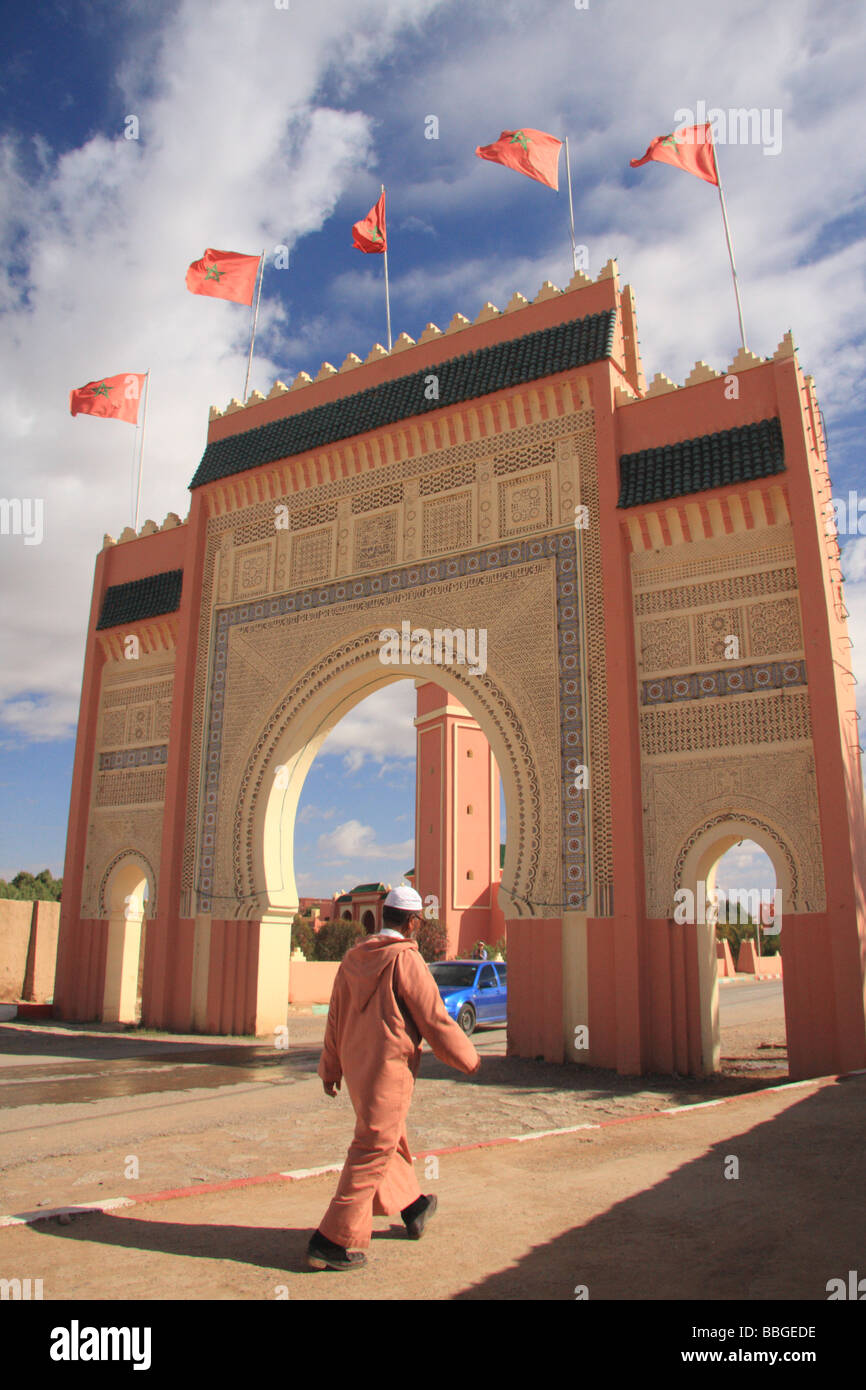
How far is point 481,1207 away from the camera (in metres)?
3.92

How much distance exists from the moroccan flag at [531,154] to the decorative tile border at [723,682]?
649 centimetres

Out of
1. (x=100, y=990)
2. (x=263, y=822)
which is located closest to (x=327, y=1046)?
(x=263, y=822)

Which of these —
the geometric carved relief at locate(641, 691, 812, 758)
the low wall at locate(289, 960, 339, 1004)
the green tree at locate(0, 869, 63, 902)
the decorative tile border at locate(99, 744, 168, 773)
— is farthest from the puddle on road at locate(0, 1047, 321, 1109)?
the green tree at locate(0, 869, 63, 902)

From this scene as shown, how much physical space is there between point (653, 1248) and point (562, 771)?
7.26 metres

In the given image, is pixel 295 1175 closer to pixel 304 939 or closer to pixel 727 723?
pixel 727 723

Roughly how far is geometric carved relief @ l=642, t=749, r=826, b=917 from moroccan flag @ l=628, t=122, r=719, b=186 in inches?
270

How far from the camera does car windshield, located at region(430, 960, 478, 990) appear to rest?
13.7 m

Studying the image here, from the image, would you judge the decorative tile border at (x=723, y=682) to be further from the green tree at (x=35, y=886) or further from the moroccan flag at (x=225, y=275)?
the green tree at (x=35, y=886)

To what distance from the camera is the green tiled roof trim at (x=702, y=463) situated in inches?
388

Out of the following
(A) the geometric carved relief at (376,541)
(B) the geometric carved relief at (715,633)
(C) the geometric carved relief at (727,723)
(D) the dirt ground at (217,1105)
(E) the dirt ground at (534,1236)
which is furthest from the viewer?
(A) the geometric carved relief at (376,541)

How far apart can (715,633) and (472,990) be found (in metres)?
6.43

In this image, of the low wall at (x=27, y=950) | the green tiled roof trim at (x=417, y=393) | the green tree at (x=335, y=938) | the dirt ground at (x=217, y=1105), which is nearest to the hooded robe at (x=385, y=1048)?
the dirt ground at (x=217, y=1105)

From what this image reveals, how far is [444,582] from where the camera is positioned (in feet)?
39.0

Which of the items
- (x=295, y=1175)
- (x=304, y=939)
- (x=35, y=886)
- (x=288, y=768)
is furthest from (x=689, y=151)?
(x=35, y=886)
